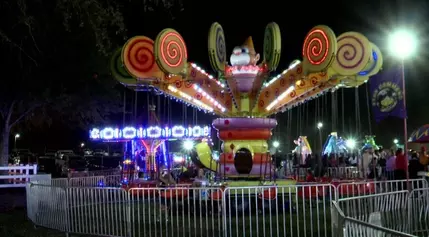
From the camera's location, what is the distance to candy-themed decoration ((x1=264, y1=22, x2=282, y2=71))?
44.5 ft

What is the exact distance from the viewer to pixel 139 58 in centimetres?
1436

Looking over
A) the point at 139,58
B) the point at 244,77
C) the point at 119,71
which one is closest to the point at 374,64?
the point at 244,77

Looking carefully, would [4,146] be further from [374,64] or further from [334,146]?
[374,64]

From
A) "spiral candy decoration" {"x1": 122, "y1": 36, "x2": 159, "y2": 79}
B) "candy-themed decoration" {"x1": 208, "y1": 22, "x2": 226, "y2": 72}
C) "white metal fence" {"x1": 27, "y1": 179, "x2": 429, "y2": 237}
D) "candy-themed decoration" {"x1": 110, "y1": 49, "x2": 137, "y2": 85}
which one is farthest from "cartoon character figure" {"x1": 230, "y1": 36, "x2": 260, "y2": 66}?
"white metal fence" {"x1": 27, "y1": 179, "x2": 429, "y2": 237}

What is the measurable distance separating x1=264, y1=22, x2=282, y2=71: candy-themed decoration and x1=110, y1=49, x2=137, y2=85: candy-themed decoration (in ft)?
13.0

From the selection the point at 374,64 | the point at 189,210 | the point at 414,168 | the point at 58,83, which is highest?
the point at 58,83

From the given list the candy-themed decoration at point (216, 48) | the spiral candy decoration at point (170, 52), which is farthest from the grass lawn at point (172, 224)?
the candy-themed decoration at point (216, 48)

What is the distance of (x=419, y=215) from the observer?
34.2 ft

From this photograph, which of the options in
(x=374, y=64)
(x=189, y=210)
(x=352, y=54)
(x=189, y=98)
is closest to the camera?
(x=189, y=210)

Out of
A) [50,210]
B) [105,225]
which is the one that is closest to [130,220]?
[105,225]

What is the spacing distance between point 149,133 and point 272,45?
47.3 ft

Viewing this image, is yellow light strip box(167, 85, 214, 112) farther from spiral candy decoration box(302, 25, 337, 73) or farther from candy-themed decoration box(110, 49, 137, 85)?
spiral candy decoration box(302, 25, 337, 73)

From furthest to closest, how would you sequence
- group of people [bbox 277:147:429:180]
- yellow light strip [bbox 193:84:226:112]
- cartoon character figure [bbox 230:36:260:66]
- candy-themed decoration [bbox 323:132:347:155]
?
candy-themed decoration [bbox 323:132:347:155] < group of people [bbox 277:147:429:180] < yellow light strip [bbox 193:84:226:112] < cartoon character figure [bbox 230:36:260:66]

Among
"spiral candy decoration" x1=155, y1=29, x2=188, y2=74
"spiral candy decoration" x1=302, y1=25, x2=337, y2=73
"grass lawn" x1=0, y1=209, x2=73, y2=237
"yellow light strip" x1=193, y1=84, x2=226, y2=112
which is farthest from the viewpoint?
"yellow light strip" x1=193, y1=84, x2=226, y2=112
